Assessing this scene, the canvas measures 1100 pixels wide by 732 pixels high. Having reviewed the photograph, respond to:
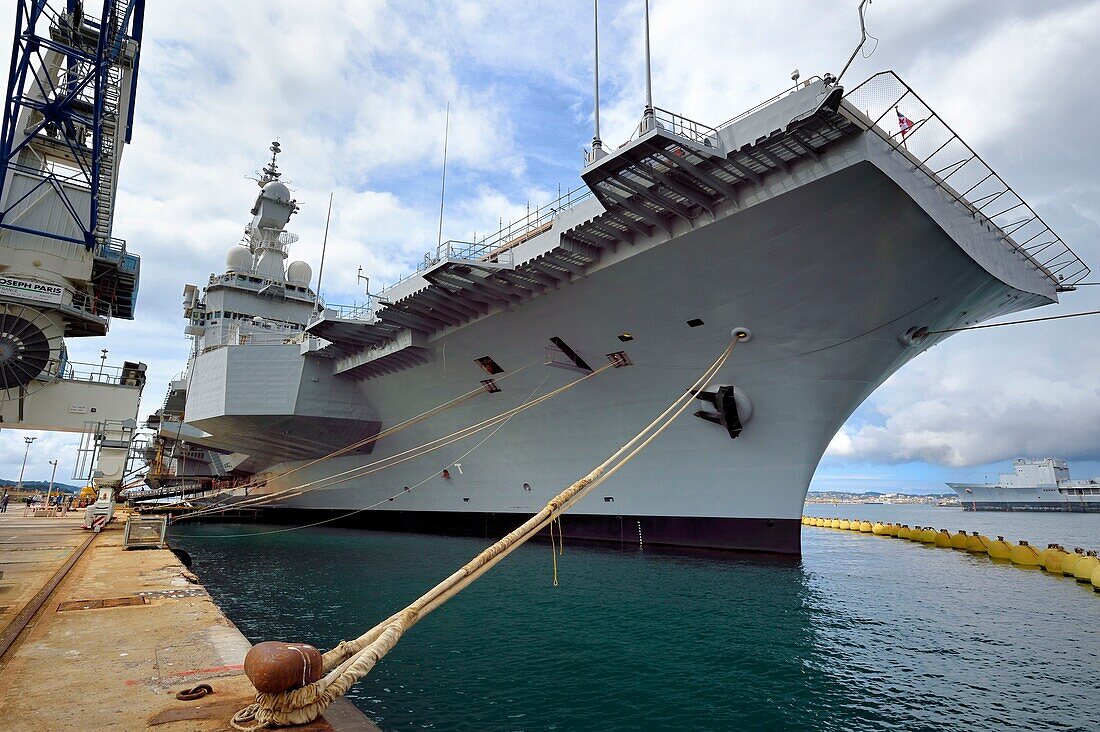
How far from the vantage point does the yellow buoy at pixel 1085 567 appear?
1095 cm

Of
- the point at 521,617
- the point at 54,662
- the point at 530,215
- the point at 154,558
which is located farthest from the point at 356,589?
the point at 530,215

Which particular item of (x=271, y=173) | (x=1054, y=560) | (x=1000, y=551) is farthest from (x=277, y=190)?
(x=1054, y=560)

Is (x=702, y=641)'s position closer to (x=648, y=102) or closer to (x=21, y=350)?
(x=648, y=102)

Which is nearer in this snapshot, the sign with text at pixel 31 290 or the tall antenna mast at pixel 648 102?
the tall antenna mast at pixel 648 102

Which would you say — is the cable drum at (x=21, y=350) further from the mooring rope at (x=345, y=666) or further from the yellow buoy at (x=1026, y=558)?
the yellow buoy at (x=1026, y=558)

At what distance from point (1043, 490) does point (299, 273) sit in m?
69.9

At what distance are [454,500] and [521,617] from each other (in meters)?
9.00

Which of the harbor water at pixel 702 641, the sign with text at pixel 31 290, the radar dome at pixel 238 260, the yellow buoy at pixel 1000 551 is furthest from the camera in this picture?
the radar dome at pixel 238 260

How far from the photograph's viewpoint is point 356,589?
9.75 meters

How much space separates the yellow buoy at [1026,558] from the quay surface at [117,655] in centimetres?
1672

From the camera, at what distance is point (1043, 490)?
56219mm

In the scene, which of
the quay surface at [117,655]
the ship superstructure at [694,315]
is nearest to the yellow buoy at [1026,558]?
the ship superstructure at [694,315]

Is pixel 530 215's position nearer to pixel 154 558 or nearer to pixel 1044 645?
pixel 154 558

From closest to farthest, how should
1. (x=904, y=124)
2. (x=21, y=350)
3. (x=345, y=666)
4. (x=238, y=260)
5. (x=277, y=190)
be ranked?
(x=345, y=666)
(x=904, y=124)
(x=21, y=350)
(x=238, y=260)
(x=277, y=190)
